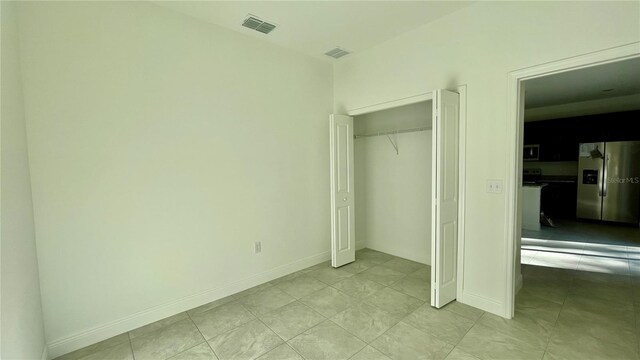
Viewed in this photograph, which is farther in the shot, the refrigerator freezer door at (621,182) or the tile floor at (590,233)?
the refrigerator freezer door at (621,182)

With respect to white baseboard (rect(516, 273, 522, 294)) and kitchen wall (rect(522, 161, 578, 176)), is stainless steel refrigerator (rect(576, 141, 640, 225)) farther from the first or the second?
white baseboard (rect(516, 273, 522, 294))

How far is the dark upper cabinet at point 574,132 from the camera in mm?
5414

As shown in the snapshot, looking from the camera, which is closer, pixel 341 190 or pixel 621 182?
pixel 341 190

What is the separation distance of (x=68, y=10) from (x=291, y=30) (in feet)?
6.27

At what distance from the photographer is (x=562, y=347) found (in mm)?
2076

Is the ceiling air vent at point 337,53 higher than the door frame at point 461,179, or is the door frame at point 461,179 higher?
the ceiling air vent at point 337,53

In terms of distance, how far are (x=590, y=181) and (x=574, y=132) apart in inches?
44.3

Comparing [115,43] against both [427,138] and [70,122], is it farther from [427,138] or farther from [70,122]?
[427,138]

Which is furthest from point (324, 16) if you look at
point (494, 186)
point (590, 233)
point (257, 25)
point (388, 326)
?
point (590, 233)

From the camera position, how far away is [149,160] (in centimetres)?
248

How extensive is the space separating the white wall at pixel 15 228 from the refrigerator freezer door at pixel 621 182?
8.69 m

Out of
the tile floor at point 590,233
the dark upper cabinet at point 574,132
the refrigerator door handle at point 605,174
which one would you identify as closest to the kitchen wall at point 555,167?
the dark upper cabinet at point 574,132

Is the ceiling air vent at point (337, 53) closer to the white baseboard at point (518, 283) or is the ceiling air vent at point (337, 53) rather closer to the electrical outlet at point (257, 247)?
the electrical outlet at point (257, 247)

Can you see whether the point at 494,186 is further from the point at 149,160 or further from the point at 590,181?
the point at 590,181
